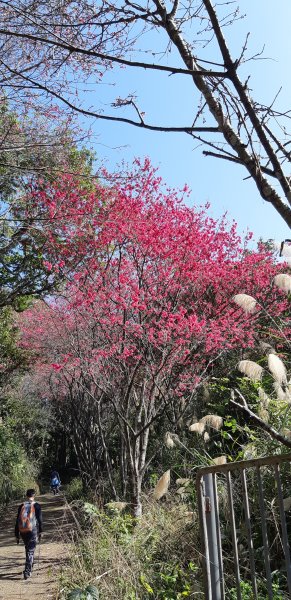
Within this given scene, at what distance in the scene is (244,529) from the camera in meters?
4.95

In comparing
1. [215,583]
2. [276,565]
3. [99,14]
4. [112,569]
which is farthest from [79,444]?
[99,14]

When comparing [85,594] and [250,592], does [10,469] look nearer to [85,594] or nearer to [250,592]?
[85,594]

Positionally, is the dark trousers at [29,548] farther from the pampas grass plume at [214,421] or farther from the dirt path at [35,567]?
the pampas grass plume at [214,421]

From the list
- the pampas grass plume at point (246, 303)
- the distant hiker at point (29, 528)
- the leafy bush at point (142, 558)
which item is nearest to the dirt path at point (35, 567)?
the distant hiker at point (29, 528)

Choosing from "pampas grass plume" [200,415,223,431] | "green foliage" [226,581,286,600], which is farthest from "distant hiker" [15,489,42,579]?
"green foliage" [226,581,286,600]

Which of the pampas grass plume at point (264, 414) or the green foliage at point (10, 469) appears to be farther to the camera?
the green foliage at point (10, 469)

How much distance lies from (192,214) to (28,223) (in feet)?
14.1

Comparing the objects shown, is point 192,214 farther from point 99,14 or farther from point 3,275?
point 99,14

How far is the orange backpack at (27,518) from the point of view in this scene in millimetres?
8398

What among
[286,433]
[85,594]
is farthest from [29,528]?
[286,433]

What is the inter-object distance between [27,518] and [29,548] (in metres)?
0.45

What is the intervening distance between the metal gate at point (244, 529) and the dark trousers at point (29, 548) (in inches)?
162

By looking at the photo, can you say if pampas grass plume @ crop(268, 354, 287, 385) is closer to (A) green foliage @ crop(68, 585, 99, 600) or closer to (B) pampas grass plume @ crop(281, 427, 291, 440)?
(B) pampas grass plume @ crop(281, 427, 291, 440)

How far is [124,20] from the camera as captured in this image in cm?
205
